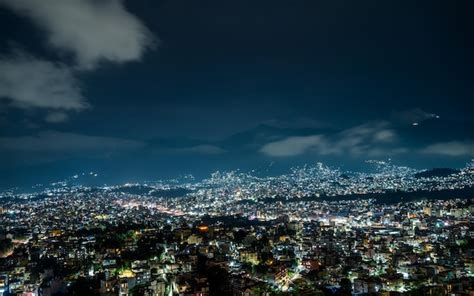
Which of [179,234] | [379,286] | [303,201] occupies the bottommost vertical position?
[379,286]

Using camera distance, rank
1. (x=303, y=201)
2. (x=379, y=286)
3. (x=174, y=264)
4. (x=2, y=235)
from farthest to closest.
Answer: (x=303, y=201) → (x=2, y=235) → (x=174, y=264) → (x=379, y=286)

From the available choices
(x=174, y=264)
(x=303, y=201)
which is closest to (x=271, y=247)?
(x=174, y=264)

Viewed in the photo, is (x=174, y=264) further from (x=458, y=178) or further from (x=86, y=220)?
(x=458, y=178)

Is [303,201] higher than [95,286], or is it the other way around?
[303,201]

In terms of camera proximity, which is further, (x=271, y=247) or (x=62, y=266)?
(x=271, y=247)

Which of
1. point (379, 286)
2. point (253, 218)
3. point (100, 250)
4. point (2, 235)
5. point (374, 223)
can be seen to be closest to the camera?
point (379, 286)

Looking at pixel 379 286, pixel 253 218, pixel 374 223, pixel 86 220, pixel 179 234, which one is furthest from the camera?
pixel 253 218

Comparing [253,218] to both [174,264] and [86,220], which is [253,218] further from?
[174,264]

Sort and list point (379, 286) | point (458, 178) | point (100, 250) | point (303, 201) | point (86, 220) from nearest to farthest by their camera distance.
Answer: point (379, 286) → point (100, 250) → point (86, 220) → point (303, 201) → point (458, 178)

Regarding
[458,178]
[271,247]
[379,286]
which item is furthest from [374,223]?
[458,178]
